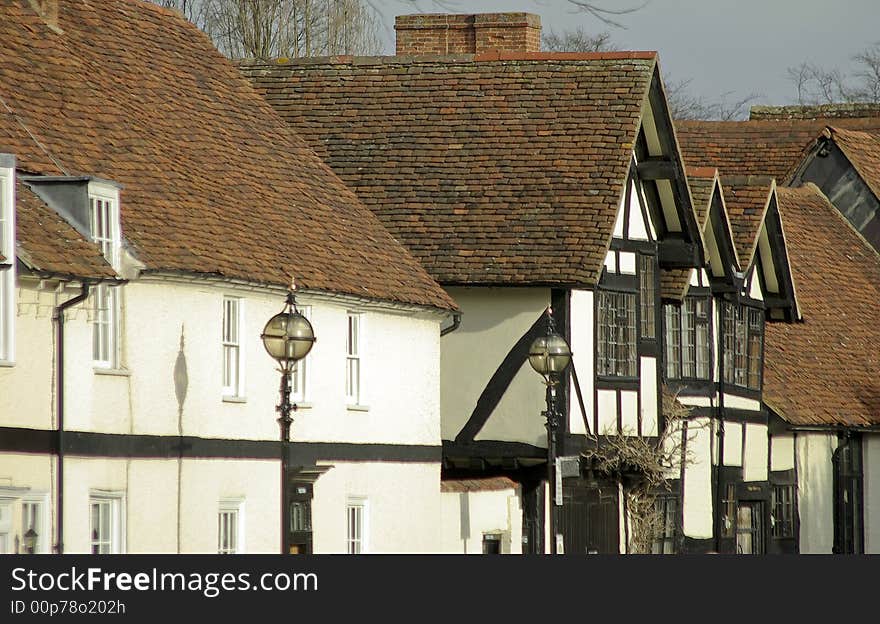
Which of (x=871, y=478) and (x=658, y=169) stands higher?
(x=658, y=169)

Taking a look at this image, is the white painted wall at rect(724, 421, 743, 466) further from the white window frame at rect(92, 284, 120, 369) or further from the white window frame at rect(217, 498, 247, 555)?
the white window frame at rect(92, 284, 120, 369)

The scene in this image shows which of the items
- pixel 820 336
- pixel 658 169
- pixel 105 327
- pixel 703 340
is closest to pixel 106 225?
pixel 105 327

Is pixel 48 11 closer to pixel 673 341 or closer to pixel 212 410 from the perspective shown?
pixel 212 410

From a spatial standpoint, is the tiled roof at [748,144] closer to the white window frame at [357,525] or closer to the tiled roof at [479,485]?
the tiled roof at [479,485]

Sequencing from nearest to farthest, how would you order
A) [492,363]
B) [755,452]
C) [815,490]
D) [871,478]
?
[492,363] → [755,452] → [815,490] → [871,478]

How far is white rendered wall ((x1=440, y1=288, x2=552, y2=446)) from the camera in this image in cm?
3130

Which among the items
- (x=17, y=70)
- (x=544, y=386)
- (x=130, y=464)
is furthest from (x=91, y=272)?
(x=544, y=386)

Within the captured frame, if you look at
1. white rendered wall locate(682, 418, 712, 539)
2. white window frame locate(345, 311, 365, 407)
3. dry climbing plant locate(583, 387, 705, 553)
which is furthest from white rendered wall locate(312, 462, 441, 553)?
white rendered wall locate(682, 418, 712, 539)

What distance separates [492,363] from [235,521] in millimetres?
6928

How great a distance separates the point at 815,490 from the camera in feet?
135

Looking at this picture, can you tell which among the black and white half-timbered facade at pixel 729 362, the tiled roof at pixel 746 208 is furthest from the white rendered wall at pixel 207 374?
the tiled roof at pixel 746 208

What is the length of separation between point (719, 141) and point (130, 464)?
2846 cm

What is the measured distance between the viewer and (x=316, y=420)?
1089 inches

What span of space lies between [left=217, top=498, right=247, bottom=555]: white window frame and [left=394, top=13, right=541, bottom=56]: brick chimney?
1501 cm
